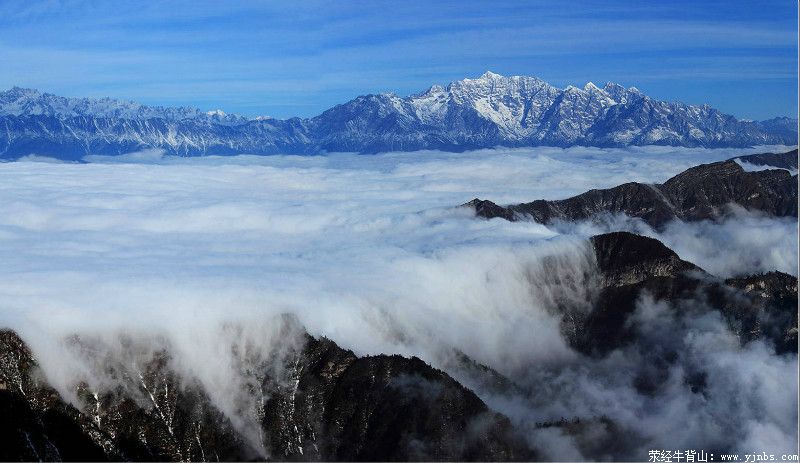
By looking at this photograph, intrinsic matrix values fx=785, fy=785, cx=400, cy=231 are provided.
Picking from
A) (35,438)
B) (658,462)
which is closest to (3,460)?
(35,438)

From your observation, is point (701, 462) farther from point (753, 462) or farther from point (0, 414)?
point (0, 414)

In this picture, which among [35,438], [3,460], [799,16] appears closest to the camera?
[799,16]

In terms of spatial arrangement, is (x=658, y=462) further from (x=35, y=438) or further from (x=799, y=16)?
(x=35, y=438)

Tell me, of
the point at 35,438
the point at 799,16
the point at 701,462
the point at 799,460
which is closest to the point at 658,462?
the point at 701,462

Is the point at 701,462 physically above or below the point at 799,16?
below

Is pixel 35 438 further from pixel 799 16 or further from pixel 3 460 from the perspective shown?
pixel 799 16

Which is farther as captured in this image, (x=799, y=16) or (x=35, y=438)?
(x=35, y=438)

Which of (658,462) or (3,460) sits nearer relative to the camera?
(3,460)

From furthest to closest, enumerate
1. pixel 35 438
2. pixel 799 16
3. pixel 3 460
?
pixel 35 438
pixel 3 460
pixel 799 16

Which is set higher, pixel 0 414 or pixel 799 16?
pixel 799 16
